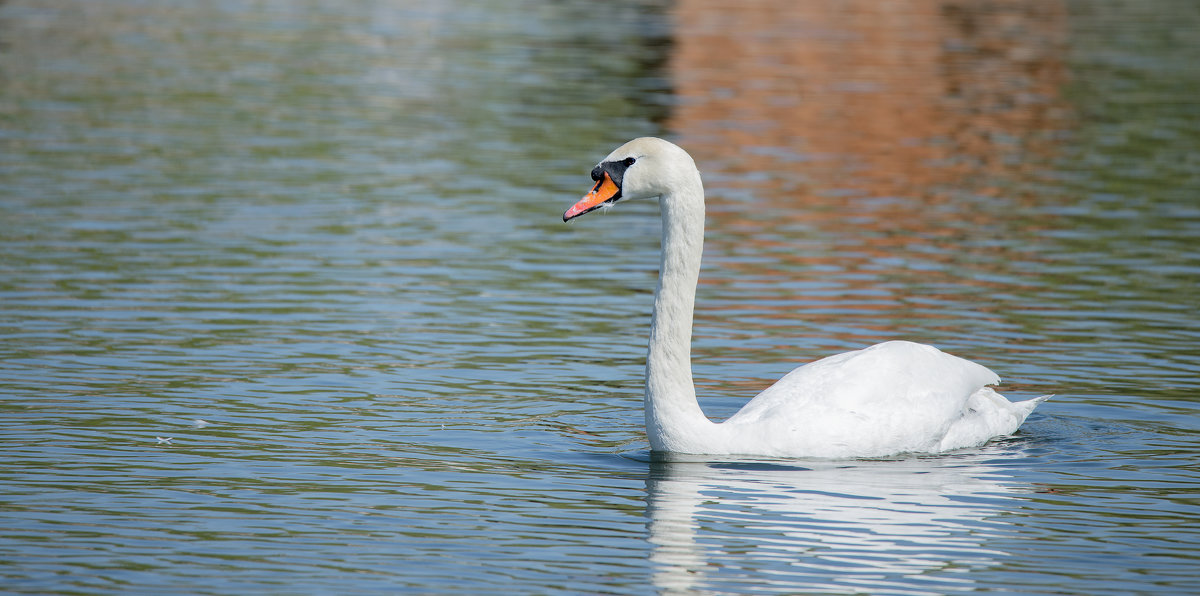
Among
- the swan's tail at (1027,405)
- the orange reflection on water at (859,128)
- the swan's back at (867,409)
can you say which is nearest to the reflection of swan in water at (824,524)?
the swan's back at (867,409)

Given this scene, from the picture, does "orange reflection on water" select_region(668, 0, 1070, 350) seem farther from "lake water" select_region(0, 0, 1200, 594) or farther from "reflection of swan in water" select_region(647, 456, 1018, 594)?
"reflection of swan in water" select_region(647, 456, 1018, 594)

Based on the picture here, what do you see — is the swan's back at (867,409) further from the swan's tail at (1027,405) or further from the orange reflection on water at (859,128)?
the orange reflection on water at (859,128)

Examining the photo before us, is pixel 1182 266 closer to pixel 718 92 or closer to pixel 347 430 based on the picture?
pixel 347 430

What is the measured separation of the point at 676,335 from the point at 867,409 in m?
1.29

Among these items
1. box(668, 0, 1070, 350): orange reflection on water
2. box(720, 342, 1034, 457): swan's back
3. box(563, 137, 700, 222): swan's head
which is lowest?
box(668, 0, 1070, 350): orange reflection on water

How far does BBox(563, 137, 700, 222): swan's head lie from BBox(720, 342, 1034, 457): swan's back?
149cm

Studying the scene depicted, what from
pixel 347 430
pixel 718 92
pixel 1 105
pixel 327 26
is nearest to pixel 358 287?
pixel 347 430

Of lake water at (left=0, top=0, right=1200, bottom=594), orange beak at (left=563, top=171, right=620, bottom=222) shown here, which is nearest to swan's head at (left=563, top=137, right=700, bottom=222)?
orange beak at (left=563, top=171, right=620, bottom=222)

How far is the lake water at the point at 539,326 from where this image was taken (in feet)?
30.7

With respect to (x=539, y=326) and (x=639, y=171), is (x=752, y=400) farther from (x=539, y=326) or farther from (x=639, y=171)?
(x=539, y=326)

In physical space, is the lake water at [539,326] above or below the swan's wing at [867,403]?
below

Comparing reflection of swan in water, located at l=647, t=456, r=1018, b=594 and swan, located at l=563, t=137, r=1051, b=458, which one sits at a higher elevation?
swan, located at l=563, t=137, r=1051, b=458

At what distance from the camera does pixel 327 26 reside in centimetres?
5275

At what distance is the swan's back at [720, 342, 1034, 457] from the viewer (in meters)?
10.8
